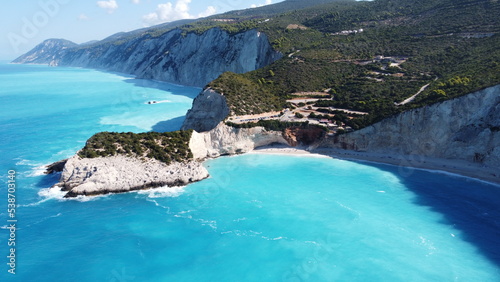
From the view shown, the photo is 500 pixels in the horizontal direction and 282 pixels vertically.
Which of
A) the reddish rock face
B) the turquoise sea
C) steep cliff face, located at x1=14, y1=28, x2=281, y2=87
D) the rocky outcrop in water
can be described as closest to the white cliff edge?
the rocky outcrop in water

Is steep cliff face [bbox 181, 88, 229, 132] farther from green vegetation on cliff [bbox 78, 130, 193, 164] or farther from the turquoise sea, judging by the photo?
the turquoise sea

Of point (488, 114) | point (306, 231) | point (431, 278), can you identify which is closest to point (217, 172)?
point (306, 231)

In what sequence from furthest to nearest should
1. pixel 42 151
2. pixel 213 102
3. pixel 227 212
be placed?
pixel 213 102
pixel 42 151
pixel 227 212

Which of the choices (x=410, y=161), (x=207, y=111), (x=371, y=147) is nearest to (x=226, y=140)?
(x=207, y=111)

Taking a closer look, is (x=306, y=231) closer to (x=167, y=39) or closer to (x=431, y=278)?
(x=431, y=278)

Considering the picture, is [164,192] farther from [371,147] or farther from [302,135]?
[371,147]

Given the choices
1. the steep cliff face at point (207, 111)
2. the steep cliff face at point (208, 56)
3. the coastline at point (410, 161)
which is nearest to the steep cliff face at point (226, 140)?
the coastline at point (410, 161)
